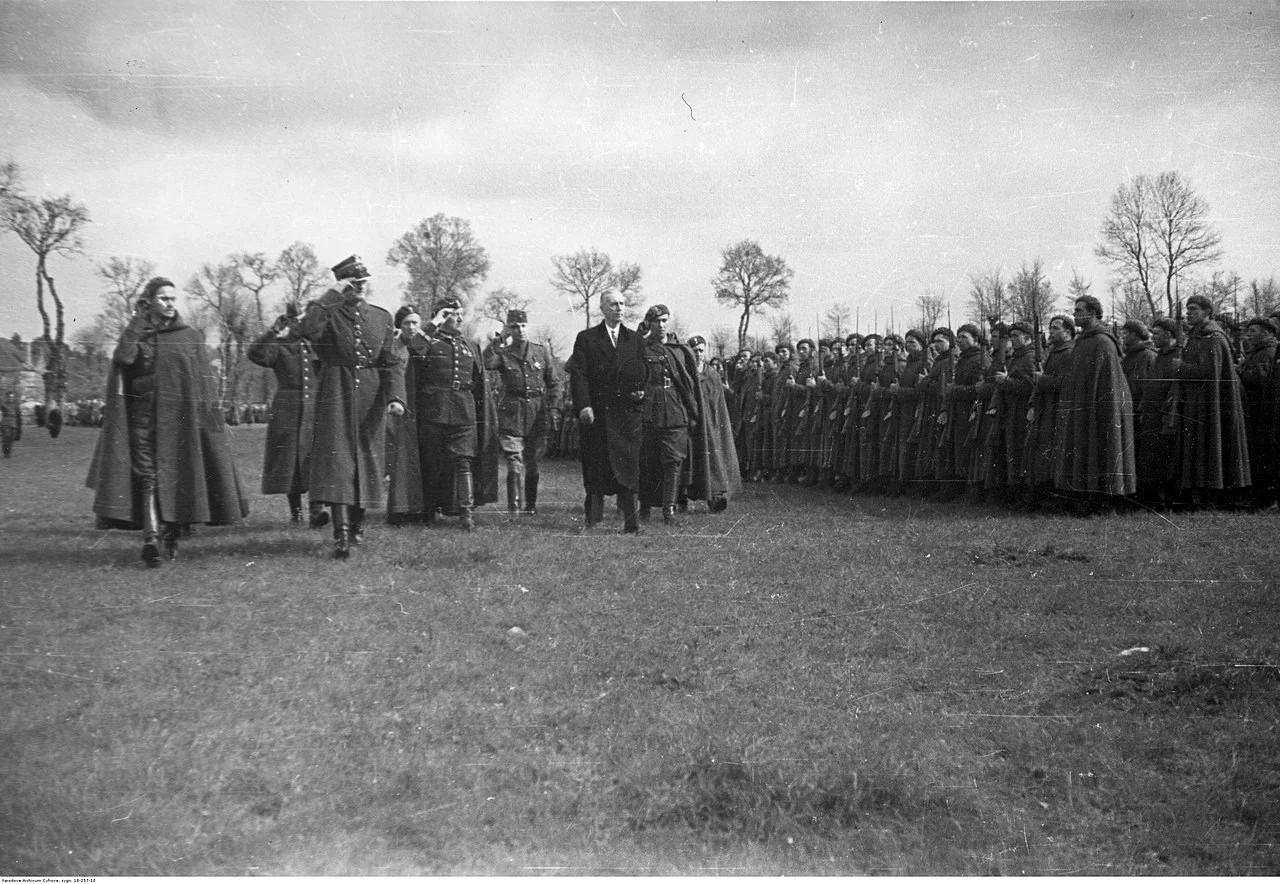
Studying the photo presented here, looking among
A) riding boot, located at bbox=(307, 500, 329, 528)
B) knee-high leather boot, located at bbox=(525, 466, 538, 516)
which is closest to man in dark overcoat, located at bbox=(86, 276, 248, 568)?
riding boot, located at bbox=(307, 500, 329, 528)

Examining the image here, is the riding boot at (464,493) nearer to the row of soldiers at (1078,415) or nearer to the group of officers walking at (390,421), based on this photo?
the group of officers walking at (390,421)

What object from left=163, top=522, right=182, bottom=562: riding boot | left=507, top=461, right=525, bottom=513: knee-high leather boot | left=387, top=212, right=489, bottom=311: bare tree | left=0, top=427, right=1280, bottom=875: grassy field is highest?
left=387, top=212, right=489, bottom=311: bare tree

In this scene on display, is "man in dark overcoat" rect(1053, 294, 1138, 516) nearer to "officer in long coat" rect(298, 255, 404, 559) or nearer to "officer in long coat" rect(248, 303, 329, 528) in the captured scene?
"officer in long coat" rect(298, 255, 404, 559)

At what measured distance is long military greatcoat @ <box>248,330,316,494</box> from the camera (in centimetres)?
925

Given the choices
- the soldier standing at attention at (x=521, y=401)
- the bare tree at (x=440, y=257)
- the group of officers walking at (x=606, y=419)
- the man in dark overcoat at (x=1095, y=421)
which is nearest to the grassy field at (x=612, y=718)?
the group of officers walking at (x=606, y=419)

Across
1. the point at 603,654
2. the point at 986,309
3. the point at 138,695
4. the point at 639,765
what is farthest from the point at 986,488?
the point at 138,695

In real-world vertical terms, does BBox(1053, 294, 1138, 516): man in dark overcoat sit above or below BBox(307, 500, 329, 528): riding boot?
above

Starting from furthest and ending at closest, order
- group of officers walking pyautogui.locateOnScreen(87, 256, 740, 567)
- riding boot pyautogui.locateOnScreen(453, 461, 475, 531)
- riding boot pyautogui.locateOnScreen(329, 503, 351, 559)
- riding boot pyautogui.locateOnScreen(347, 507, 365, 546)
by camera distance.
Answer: riding boot pyautogui.locateOnScreen(453, 461, 475, 531)
riding boot pyautogui.locateOnScreen(347, 507, 365, 546)
riding boot pyautogui.locateOnScreen(329, 503, 351, 559)
group of officers walking pyautogui.locateOnScreen(87, 256, 740, 567)

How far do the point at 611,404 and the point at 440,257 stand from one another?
372 centimetres

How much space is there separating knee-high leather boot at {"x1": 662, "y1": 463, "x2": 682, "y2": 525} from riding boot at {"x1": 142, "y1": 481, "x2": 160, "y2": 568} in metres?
4.97

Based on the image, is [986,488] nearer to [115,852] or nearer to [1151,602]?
[1151,602]

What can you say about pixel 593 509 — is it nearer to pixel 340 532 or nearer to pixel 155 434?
pixel 340 532

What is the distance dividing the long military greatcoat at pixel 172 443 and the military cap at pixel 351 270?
3.27 ft

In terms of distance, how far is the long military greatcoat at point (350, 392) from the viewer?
6.76m
